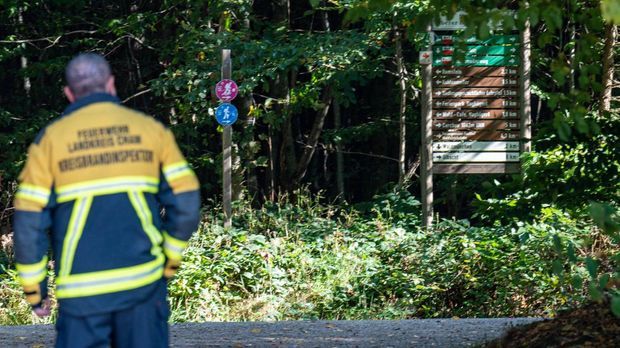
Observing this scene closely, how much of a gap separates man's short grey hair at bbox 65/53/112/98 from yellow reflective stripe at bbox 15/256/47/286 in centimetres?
66

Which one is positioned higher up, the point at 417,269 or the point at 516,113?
the point at 516,113

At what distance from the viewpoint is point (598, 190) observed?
26.4ft

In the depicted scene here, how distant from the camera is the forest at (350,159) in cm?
699

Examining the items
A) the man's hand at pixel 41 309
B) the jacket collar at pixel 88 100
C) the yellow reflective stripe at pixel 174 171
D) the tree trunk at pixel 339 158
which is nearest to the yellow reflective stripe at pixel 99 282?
the man's hand at pixel 41 309

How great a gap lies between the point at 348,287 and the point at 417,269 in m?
0.91

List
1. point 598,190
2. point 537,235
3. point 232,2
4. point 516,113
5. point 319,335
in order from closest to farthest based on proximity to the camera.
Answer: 1. point 598,190
2. point 319,335
3. point 537,235
4. point 516,113
5. point 232,2

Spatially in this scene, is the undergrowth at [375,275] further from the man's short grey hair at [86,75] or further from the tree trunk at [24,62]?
the tree trunk at [24,62]

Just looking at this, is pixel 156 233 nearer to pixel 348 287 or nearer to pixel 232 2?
pixel 348 287

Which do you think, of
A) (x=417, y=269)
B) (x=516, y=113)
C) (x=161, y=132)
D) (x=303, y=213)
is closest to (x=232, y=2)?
(x=303, y=213)

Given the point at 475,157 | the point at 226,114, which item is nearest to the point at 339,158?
the point at 475,157

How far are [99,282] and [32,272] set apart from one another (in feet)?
1.00

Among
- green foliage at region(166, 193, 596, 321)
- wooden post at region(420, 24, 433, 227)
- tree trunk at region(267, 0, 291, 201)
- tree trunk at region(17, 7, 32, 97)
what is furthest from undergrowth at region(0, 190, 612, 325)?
tree trunk at region(17, 7, 32, 97)

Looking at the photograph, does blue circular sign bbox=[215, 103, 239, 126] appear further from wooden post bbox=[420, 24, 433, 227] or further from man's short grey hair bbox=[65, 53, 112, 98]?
man's short grey hair bbox=[65, 53, 112, 98]

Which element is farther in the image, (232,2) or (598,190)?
(232,2)
